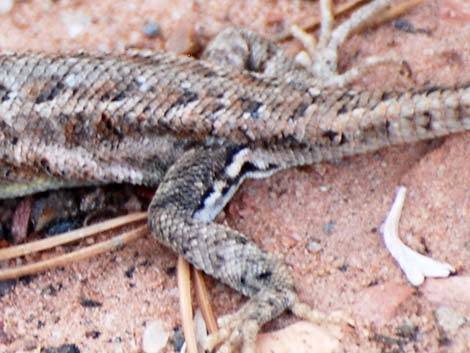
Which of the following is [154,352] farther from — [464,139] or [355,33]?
[355,33]

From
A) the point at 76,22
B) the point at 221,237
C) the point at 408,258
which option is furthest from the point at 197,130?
the point at 76,22

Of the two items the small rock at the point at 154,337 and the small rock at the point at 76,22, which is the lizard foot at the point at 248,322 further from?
the small rock at the point at 76,22

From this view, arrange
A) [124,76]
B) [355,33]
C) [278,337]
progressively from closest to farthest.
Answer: [278,337]
[124,76]
[355,33]

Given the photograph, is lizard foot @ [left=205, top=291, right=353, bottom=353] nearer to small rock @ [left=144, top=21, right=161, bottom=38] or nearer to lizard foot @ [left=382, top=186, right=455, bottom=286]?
lizard foot @ [left=382, top=186, right=455, bottom=286]

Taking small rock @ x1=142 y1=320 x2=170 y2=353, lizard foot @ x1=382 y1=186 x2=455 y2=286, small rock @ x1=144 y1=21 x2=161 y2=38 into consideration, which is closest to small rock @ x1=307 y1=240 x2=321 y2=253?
lizard foot @ x1=382 y1=186 x2=455 y2=286

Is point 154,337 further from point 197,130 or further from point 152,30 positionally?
point 152,30

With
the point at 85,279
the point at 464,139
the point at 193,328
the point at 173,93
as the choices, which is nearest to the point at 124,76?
the point at 173,93
